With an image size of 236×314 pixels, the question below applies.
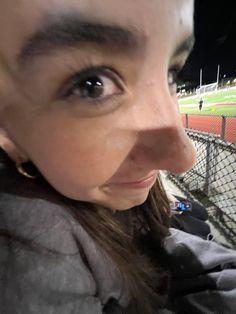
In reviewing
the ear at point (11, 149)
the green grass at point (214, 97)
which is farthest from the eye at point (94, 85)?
the green grass at point (214, 97)

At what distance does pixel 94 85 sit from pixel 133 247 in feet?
1.34

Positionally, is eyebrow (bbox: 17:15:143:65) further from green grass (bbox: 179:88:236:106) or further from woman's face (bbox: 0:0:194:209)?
green grass (bbox: 179:88:236:106)

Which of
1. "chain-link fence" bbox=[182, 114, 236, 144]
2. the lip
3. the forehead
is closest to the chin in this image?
A: the lip

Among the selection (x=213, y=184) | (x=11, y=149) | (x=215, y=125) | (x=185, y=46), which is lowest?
(x=215, y=125)

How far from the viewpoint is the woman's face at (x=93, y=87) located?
0.29m

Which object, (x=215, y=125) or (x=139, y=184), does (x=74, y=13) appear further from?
(x=215, y=125)

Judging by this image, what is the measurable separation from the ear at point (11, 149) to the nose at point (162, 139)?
154mm

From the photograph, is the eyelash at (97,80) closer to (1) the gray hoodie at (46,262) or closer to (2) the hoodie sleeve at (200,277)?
(1) the gray hoodie at (46,262)

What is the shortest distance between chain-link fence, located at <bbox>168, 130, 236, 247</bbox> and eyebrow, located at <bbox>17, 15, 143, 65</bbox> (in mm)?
1278

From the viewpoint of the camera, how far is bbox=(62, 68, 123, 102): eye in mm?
330

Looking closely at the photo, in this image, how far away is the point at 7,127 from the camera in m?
0.37

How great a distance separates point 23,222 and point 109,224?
19 centimetres

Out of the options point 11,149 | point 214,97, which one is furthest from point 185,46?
point 214,97

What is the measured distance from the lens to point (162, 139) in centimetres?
38
